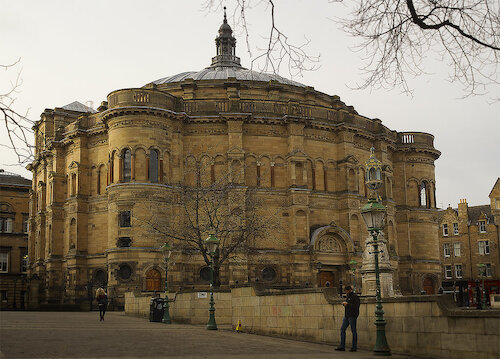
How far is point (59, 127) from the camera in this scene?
61312mm

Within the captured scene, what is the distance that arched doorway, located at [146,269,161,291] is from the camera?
47.7 m

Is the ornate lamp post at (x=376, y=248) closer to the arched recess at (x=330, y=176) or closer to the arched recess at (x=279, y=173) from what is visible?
the arched recess at (x=279, y=173)

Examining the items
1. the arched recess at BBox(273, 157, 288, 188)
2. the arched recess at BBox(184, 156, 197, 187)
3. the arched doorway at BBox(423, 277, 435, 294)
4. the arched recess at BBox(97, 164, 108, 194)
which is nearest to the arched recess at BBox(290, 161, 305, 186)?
the arched recess at BBox(273, 157, 288, 188)

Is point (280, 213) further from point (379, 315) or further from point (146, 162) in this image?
point (379, 315)

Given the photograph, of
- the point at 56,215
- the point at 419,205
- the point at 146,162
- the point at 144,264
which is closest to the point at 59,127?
the point at 56,215

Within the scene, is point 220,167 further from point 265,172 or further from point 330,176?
point 330,176

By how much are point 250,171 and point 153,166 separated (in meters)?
7.47

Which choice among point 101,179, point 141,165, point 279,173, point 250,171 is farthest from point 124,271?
point 279,173

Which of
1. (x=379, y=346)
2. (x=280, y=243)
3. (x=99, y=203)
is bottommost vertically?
(x=379, y=346)

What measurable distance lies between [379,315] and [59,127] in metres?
49.6

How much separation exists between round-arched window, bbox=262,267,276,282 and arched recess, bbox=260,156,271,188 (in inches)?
252

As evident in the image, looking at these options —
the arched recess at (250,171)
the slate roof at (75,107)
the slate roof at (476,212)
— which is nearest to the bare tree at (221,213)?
the arched recess at (250,171)

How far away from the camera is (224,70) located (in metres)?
64.4

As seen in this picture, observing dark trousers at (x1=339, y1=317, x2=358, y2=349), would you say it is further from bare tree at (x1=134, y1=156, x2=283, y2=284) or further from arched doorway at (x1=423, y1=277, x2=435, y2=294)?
arched doorway at (x1=423, y1=277, x2=435, y2=294)
